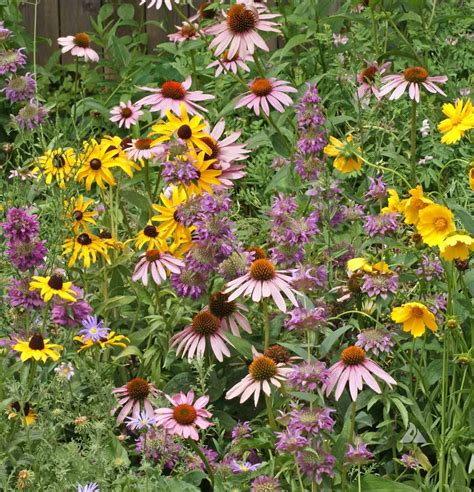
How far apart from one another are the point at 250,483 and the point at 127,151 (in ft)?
3.93

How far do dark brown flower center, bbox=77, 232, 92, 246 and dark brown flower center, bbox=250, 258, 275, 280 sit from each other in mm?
780

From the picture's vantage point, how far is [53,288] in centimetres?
297

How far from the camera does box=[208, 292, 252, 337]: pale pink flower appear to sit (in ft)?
10.1

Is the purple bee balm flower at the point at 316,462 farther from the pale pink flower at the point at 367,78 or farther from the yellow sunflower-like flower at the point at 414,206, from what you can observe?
the pale pink flower at the point at 367,78


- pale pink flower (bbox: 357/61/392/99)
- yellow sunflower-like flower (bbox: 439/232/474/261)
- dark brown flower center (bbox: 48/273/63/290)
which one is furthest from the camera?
pale pink flower (bbox: 357/61/392/99)

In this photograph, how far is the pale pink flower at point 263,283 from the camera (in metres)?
2.78

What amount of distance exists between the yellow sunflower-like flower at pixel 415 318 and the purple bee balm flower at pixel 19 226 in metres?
0.97

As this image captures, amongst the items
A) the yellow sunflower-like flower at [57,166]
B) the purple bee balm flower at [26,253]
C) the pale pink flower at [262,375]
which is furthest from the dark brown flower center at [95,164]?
the pale pink flower at [262,375]

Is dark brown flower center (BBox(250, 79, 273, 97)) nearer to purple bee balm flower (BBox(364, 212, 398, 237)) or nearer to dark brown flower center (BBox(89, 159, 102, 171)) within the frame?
dark brown flower center (BBox(89, 159, 102, 171))

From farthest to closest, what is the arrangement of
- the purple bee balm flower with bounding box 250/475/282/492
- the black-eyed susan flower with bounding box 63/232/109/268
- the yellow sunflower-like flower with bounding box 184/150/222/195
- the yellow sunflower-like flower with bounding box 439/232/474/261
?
the black-eyed susan flower with bounding box 63/232/109/268 → the yellow sunflower-like flower with bounding box 184/150/222/195 → the purple bee balm flower with bounding box 250/475/282/492 → the yellow sunflower-like flower with bounding box 439/232/474/261

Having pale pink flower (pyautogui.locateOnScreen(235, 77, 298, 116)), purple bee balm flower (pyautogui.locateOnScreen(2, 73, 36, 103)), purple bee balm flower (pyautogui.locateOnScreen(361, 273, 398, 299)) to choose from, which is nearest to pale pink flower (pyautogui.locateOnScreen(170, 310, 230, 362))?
purple bee balm flower (pyautogui.locateOnScreen(361, 273, 398, 299))

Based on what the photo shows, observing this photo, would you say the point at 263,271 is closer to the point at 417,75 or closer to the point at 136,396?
the point at 136,396

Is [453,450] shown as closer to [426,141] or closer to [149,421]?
[149,421]

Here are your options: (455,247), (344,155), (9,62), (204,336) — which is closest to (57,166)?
(9,62)
